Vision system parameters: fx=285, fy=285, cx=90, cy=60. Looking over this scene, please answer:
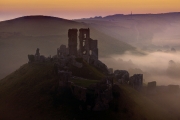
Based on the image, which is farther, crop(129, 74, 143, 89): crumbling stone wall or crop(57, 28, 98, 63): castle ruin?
crop(57, 28, 98, 63): castle ruin

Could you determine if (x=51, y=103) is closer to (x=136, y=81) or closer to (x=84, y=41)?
(x=136, y=81)

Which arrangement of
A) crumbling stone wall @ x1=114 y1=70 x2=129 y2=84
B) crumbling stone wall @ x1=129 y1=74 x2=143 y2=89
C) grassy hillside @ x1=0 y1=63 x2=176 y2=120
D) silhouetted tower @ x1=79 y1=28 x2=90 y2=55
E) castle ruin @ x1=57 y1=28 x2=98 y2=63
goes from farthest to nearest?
silhouetted tower @ x1=79 y1=28 x2=90 y2=55, castle ruin @ x1=57 y1=28 x2=98 y2=63, crumbling stone wall @ x1=129 y1=74 x2=143 y2=89, crumbling stone wall @ x1=114 y1=70 x2=129 y2=84, grassy hillside @ x1=0 y1=63 x2=176 y2=120

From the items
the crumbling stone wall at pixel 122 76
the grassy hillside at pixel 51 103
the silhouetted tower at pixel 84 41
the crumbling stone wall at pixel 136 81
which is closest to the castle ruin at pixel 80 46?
the silhouetted tower at pixel 84 41

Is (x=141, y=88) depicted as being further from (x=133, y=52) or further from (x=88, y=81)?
(x=133, y=52)

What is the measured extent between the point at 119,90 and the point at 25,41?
393 feet

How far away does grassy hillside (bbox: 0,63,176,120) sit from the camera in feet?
146

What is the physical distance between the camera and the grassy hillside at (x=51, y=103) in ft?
146

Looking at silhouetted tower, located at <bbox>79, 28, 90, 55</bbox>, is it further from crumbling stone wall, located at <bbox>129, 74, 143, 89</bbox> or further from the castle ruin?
crumbling stone wall, located at <bbox>129, 74, 143, 89</bbox>

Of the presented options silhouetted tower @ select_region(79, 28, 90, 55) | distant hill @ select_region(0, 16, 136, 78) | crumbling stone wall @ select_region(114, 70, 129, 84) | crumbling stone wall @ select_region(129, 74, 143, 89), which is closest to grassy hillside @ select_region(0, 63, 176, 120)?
crumbling stone wall @ select_region(114, 70, 129, 84)

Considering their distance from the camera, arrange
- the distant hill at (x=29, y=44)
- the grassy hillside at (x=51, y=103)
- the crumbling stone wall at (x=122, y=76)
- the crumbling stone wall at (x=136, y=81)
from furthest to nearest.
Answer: the distant hill at (x=29, y=44) < the crumbling stone wall at (x=136, y=81) < the crumbling stone wall at (x=122, y=76) < the grassy hillside at (x=51, y=103)

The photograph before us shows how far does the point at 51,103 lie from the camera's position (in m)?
47.0

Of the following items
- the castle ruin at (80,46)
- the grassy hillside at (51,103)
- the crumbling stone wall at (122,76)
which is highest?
the castle ruin at (80,46)

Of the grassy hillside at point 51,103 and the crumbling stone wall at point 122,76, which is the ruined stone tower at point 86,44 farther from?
the grassy hillside at point 51,103

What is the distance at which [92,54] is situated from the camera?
71.2m
